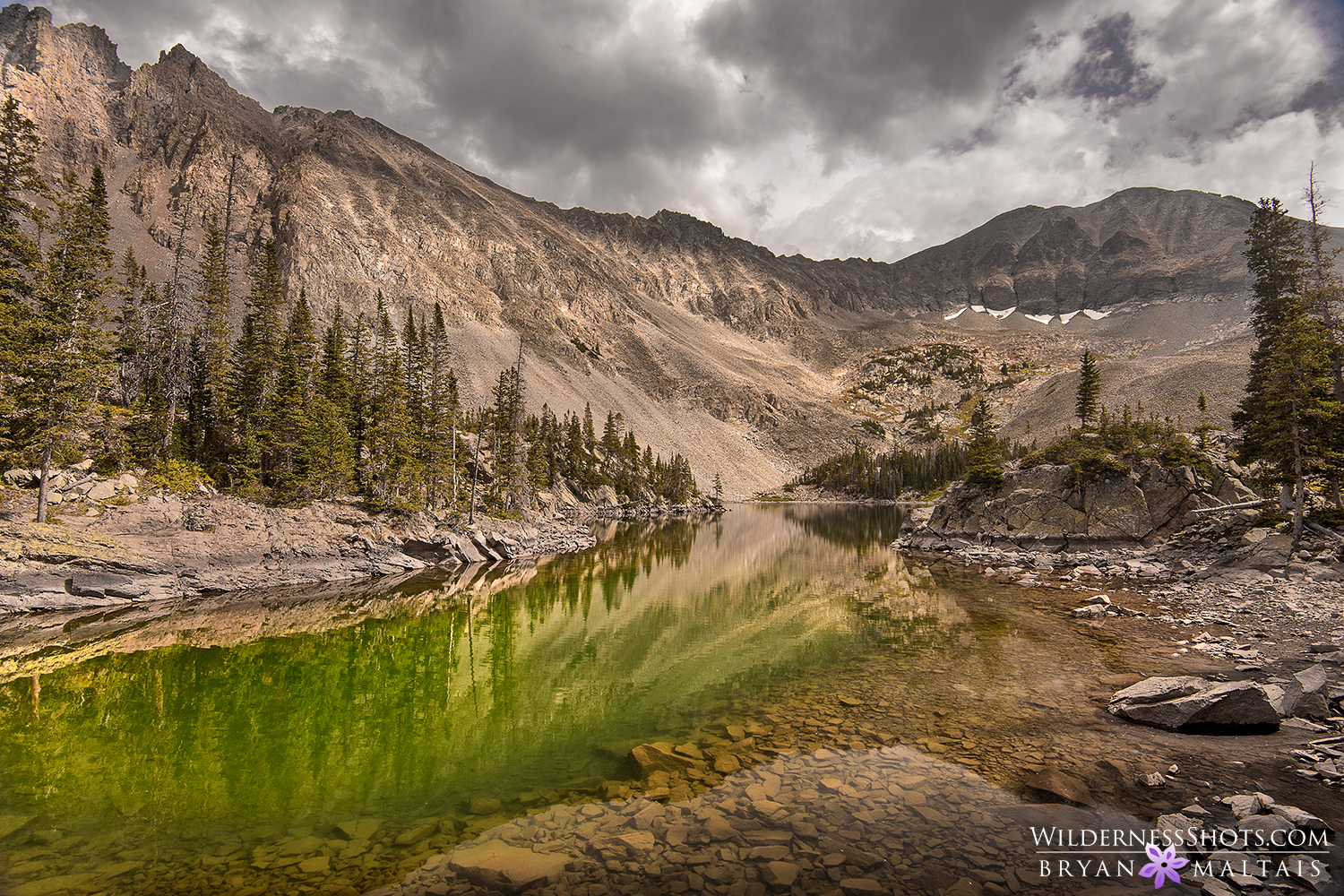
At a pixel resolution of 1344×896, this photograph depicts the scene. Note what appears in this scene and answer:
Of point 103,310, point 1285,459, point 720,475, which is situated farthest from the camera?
point 720,475

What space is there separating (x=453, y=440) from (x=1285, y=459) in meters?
54.9

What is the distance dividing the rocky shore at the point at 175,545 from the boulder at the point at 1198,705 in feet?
126

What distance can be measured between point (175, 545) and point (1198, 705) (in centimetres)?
4175

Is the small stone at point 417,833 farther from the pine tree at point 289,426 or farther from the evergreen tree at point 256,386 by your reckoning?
the evergreen tree at point 256,386

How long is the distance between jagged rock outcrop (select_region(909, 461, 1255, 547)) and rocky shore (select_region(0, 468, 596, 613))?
4484cm

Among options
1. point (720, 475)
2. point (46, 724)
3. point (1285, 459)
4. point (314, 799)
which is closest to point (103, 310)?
point (46, 724)

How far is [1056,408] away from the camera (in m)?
141

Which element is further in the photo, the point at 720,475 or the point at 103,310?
the point at 720,475

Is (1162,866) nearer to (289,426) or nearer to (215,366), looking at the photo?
(289,426)

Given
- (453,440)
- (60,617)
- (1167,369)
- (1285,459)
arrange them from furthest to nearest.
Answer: (1167,369) < (453,440) < (1285,459) < (60,617)

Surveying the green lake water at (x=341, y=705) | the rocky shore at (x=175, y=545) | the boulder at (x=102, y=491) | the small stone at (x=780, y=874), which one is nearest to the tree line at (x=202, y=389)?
the rocky shore at (x=175, y=545)

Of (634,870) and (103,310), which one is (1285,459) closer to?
(634,870)

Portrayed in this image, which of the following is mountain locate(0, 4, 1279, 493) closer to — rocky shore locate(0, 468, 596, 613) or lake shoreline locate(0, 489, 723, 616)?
lake shoreline locate(0, 489, 723, 616)

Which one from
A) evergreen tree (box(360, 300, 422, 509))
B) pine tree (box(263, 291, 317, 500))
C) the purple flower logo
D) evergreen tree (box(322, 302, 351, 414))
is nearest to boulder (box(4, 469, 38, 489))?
pine tree (box(263, 291, 317, 500))
